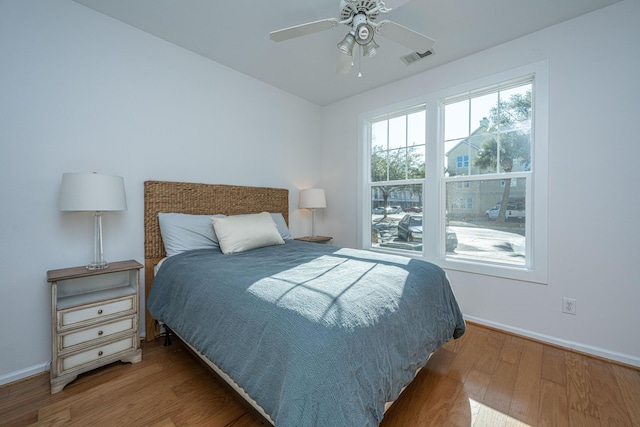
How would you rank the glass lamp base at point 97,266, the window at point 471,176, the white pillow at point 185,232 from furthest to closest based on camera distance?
1. the window at point 471,176
2. the white pillow at point 185,232
3. the glass lamp base at point 97,266

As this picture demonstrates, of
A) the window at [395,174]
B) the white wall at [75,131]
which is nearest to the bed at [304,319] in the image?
the white wall at [75,131]

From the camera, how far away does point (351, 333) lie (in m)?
1.02

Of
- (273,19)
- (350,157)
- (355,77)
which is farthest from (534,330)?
(273,19)

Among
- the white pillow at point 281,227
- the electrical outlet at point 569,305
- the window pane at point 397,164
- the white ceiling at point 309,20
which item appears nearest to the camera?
the white ceiling at point 309,20

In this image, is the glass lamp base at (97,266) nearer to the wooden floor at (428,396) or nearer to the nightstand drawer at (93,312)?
the nightstand drawer at (93,312)

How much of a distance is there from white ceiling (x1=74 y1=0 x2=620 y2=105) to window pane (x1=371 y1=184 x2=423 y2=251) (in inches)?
54.4

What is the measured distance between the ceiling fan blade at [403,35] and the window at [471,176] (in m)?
1.24

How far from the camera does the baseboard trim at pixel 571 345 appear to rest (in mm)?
1933

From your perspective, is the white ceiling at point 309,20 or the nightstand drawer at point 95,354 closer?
the nightstand drawer at point 95,354

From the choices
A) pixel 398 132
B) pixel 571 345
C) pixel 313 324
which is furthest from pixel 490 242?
pixel 313 324

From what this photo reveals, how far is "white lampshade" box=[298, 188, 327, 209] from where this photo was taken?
3.52m

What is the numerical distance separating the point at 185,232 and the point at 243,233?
0.50m

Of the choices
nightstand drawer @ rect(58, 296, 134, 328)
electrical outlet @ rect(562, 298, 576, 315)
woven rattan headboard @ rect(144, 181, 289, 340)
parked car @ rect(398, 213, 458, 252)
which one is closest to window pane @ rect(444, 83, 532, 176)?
parked car @ rect(398, 213, 458, 252)

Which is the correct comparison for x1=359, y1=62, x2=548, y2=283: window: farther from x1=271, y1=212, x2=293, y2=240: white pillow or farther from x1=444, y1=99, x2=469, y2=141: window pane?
x1=271, y1=212, x2=293, y2=240: white pillow
